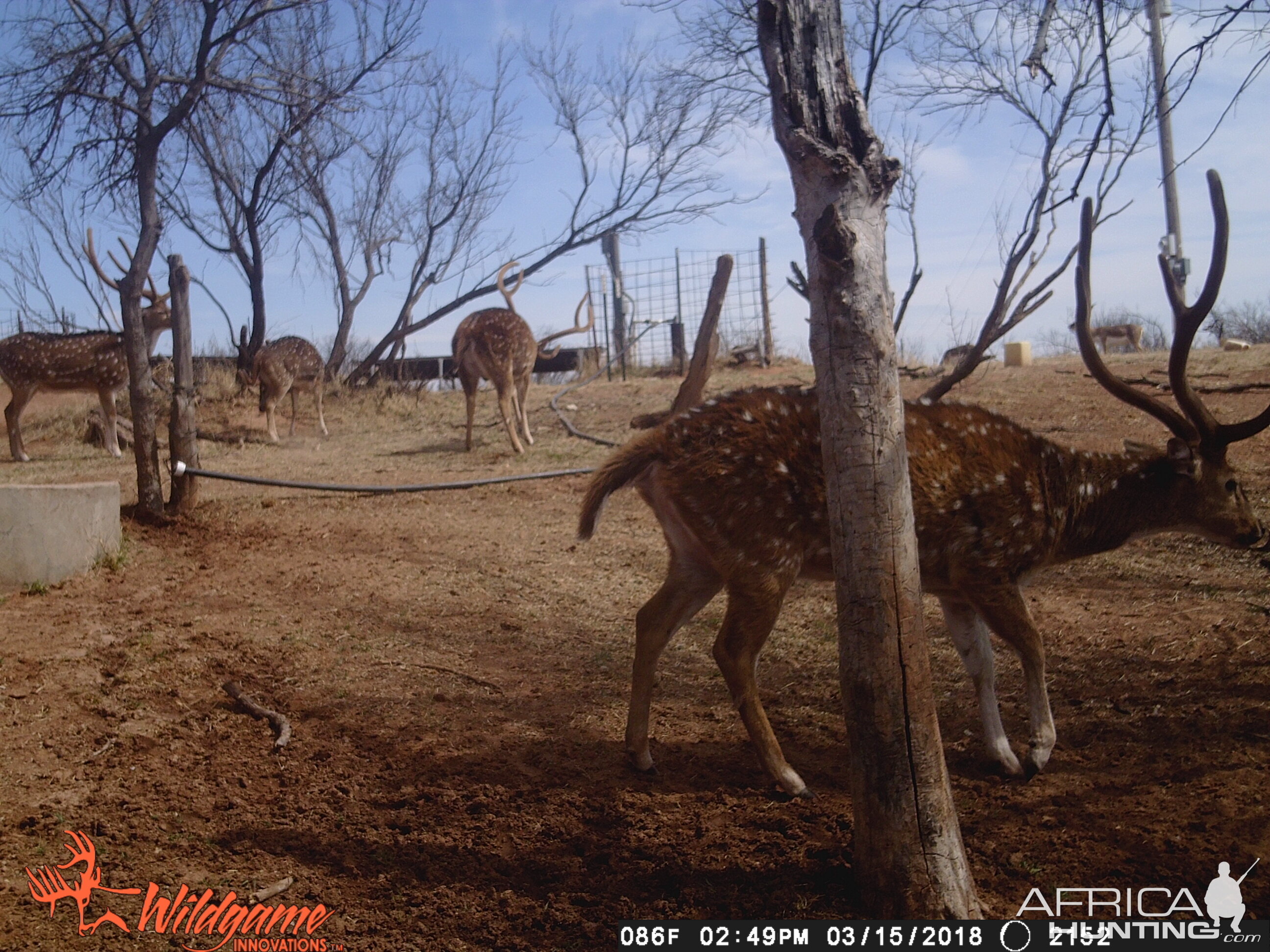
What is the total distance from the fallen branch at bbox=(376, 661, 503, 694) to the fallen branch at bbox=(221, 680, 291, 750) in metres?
0.68

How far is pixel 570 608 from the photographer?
232 inches

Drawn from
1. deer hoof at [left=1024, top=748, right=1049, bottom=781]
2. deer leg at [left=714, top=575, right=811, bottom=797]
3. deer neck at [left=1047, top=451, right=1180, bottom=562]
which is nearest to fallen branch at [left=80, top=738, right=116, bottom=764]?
deer leg at [left=714, top=575, right=811, bottom=797]

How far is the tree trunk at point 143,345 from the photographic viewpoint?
23.1 ft

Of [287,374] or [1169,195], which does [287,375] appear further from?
[1169,195]

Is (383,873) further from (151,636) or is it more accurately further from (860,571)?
(151,636)

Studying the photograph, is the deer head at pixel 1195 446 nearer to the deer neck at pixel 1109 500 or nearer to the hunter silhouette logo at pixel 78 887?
the deer neck at pixel 1109 500

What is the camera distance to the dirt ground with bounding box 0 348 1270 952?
10.1 feet

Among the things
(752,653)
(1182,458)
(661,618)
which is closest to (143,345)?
(661,618)

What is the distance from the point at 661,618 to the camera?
13.2 ft

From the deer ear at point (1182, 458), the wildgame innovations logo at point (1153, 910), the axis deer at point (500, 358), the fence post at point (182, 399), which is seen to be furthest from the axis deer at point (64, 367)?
the wildgame innovations logo at point (1153, 910)

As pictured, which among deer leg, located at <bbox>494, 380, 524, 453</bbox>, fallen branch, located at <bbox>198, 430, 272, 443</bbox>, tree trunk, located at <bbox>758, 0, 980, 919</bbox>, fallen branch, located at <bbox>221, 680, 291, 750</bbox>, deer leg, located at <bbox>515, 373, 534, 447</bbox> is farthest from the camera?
fallen branch, located at <bbox>198, 430, 272, 443</bbox>

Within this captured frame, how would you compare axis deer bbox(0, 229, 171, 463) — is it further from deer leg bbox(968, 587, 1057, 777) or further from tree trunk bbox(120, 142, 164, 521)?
deer leg bbox(968, 587, 1057, 777)

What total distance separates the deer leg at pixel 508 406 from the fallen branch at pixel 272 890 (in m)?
7.58

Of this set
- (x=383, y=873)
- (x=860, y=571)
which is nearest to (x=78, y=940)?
(x=383, y=873)
